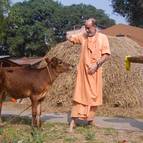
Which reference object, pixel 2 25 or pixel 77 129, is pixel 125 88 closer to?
pixel 77 129

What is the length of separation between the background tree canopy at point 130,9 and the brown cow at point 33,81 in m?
28.3

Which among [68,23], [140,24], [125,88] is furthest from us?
[68,23]

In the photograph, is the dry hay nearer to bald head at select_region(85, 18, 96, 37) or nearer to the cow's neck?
the cow's neck

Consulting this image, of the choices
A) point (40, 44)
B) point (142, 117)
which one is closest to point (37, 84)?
point (142, 117)

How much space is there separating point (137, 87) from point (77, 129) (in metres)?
5.32

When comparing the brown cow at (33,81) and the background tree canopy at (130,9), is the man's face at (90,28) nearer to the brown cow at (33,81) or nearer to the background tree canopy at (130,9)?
the brown cow at (33,81)

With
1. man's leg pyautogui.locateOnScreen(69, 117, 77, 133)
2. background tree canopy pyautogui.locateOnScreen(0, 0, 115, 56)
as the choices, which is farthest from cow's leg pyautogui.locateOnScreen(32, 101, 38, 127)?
background tree canopy pyautogui.locateOnScreen(0, 0, 115, 56)

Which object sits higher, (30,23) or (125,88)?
(30,23)

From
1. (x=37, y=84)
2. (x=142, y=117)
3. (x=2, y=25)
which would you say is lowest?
(x=142, y=117)

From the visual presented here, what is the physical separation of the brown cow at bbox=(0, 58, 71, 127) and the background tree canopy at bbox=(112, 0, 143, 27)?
2826 cm

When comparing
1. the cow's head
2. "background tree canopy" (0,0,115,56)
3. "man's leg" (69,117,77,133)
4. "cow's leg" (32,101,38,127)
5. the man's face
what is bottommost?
"man's leg" (69,117,77,133)

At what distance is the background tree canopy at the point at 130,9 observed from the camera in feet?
125

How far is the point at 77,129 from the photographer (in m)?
9.08

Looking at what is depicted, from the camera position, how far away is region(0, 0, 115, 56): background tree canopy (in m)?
46.8
